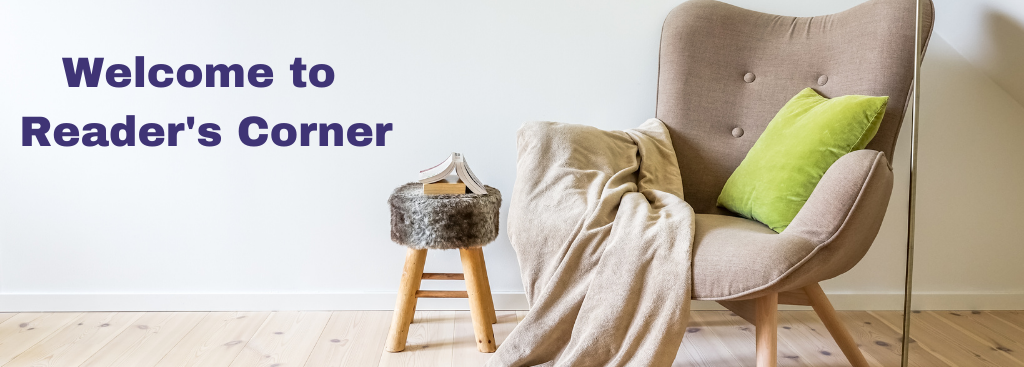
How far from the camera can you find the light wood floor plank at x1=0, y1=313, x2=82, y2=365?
1.50 meters

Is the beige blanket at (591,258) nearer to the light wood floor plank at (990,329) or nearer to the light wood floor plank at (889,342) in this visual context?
the light wood floor plank at (889,342)

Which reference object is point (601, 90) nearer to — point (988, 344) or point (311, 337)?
point (311, 337)

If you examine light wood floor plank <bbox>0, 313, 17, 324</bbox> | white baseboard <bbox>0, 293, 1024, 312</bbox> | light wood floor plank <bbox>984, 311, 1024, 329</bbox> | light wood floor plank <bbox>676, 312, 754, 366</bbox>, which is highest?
white baseboard <bbox>0, 293, 1024, 312</bbox>

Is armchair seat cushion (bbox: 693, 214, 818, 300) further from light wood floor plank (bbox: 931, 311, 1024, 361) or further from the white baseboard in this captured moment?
light wood floor plank (bbox: 931, 311, 1024, 361)

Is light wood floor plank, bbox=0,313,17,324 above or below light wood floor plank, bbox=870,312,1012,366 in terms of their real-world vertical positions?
above

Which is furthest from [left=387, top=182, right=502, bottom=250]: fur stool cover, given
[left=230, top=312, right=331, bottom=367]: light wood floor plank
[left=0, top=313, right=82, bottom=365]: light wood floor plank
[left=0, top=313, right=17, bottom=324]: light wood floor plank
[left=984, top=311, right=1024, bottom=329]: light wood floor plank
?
[left=984, top=311, right=1024, bottom=329]: light wood floor plank

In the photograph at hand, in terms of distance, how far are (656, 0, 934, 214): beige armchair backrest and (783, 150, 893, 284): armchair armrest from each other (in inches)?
18.2

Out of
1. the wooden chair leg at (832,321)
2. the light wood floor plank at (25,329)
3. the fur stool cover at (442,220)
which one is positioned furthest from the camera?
the light wood floor plank at (25,329)

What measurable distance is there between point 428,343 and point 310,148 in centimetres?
65

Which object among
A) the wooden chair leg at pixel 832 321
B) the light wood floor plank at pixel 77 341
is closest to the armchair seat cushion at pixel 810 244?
the wooden chair leg at pixel 832 321

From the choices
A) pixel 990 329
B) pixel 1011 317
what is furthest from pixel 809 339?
pixel 1011 317

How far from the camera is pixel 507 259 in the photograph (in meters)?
1.85

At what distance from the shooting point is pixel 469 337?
1.62m

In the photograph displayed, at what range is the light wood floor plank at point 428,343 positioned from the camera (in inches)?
57.2
